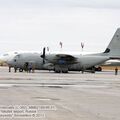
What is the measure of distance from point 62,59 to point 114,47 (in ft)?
32.8

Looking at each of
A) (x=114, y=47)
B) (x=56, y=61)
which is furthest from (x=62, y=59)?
(x=114, y=47)

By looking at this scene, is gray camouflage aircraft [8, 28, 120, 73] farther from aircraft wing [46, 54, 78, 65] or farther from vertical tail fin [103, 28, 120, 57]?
vertical tail fin [103, 28, 120, 57]

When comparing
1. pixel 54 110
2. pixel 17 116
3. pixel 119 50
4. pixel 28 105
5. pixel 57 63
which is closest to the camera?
pixel 17 116

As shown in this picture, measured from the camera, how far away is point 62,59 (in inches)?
2729

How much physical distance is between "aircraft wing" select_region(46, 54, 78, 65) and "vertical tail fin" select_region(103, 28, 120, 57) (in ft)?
19.3

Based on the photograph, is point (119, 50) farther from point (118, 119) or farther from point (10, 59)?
point (118, 119)

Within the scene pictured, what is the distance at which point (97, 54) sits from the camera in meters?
73.2

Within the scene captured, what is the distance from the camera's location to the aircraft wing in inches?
2697

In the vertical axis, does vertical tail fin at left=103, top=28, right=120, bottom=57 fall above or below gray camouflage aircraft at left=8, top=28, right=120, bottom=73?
above

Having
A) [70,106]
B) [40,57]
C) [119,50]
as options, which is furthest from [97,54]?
[70,106]

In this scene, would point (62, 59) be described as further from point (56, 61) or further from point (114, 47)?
point (114, 47)

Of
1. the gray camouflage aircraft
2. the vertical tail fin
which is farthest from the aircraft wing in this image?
the vertical tail fin

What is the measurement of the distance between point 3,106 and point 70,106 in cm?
235

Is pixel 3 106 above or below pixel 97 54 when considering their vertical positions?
below
